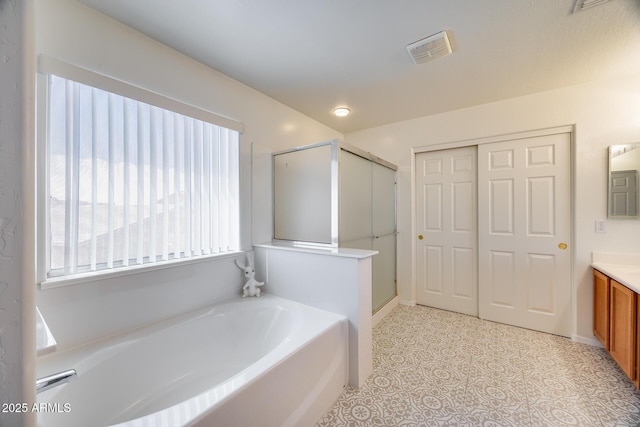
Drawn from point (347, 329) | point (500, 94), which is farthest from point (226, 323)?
point (500, 94)

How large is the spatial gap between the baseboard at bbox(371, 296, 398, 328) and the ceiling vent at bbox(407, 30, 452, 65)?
2345 mm

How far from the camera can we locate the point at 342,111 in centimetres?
271

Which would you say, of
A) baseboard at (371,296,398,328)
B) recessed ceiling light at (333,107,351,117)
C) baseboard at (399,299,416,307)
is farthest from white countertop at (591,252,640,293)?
recessed ceiling light at (333,107,351,117)

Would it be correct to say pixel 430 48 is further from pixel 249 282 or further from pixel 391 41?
pixel 249 282

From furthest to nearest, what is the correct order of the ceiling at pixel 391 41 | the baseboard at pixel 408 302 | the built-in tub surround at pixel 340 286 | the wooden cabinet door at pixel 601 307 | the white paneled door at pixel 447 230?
the baseboard at pixel 408 302 → the white paneled door at pixel 447 230 → the wooden cabinet door at pixel 601 307 → the built-in tub surround at pixel 340 286 → the ceiling at pixel 391 41

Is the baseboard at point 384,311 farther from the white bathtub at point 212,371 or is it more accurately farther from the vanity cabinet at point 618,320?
the vanity cabinet at point 618,320

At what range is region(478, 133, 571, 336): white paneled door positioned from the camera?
2.33m

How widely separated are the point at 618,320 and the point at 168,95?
11.6 ft

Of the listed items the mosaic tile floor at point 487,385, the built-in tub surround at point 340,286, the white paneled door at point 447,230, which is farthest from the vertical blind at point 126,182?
the white paneled door at point 447,230

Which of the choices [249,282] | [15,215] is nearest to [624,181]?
[249,282]

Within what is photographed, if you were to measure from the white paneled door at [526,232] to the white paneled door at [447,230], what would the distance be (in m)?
0.12

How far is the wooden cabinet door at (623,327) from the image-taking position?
1.56 m

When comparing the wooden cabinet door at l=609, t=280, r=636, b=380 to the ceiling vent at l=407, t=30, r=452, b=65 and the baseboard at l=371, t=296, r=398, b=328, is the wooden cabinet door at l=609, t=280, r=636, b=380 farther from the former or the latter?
the ceiling vent at l=407, t=30, r=452, b=65

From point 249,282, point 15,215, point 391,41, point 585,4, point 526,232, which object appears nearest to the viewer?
point 15,215
